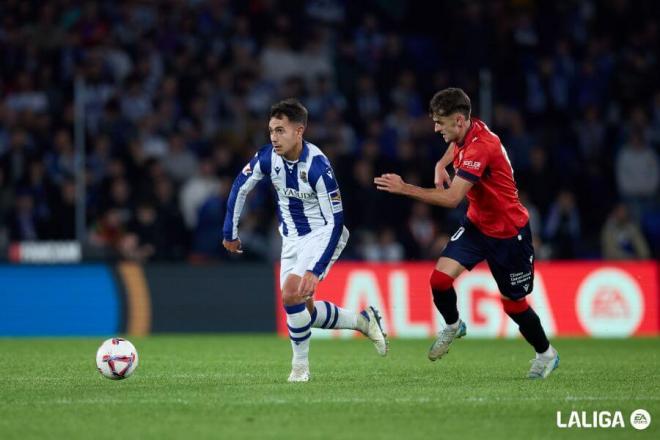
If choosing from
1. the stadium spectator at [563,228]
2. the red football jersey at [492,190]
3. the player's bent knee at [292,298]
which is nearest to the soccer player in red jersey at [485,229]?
the red football jersey at [492,190]

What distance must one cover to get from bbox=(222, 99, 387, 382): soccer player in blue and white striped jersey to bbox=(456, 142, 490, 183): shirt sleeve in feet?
3.31

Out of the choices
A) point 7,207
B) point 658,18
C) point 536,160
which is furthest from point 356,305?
point 658,18

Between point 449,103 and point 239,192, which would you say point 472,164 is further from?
point 239,192

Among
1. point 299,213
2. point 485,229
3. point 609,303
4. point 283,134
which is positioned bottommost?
point 609,303

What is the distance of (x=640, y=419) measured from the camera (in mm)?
7480

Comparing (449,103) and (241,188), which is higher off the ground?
(449,103)

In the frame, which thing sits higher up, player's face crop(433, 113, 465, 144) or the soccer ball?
player's face crop(433, 113, 465, 144)

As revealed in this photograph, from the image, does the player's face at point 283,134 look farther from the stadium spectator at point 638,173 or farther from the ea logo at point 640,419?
the stadium spectator at point 638,173

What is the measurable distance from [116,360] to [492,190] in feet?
10.8

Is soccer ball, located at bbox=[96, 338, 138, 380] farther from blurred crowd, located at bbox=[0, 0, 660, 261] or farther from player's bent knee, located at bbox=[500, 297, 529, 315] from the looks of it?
blurred crowd, located at bbox=[0, 0, 660, 261]

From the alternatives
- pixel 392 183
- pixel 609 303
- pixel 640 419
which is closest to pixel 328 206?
pixel 392 183

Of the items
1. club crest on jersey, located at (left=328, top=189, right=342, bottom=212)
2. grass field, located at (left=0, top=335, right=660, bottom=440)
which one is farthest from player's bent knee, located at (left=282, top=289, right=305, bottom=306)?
club crest on jersey, located at (left=328, top=189, right=342, bottom=212)

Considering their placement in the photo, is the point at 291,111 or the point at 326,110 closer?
the point at 291,111

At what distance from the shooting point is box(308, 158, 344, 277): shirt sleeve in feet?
32.0
